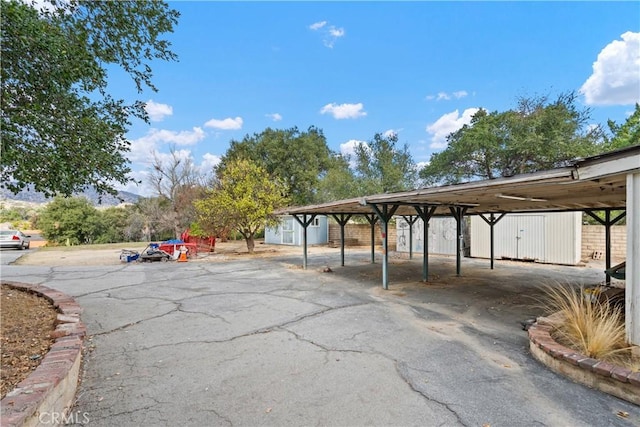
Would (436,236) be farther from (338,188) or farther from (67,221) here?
(67,221)

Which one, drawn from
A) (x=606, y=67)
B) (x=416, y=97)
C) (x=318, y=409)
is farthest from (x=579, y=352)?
(x=416, y=97)

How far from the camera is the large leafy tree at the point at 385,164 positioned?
23047 millimetres

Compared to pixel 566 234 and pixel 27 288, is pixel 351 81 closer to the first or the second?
pixel 566 234

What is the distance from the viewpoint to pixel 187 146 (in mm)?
23984

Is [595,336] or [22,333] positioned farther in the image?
[22,333]

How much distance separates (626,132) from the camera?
19688mm

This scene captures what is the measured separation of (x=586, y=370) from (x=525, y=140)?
58.9 ft

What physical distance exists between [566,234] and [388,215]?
27.9ft

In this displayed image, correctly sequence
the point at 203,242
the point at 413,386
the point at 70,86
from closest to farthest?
the point at 413,386 < the point at 70,86 < the point at 203,242

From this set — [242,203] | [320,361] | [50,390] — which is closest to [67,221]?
[242,203]

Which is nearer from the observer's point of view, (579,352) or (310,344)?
(579,352)

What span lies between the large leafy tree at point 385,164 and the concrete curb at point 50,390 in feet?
66.5

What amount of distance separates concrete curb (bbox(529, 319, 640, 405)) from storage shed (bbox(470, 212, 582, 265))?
33.8 ft

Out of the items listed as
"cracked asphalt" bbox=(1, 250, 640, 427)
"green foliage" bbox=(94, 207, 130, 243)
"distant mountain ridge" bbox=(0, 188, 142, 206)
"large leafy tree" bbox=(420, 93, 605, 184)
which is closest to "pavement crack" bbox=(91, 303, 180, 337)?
"cracked asphalt" bbox=(1, 250, 640, 427)
